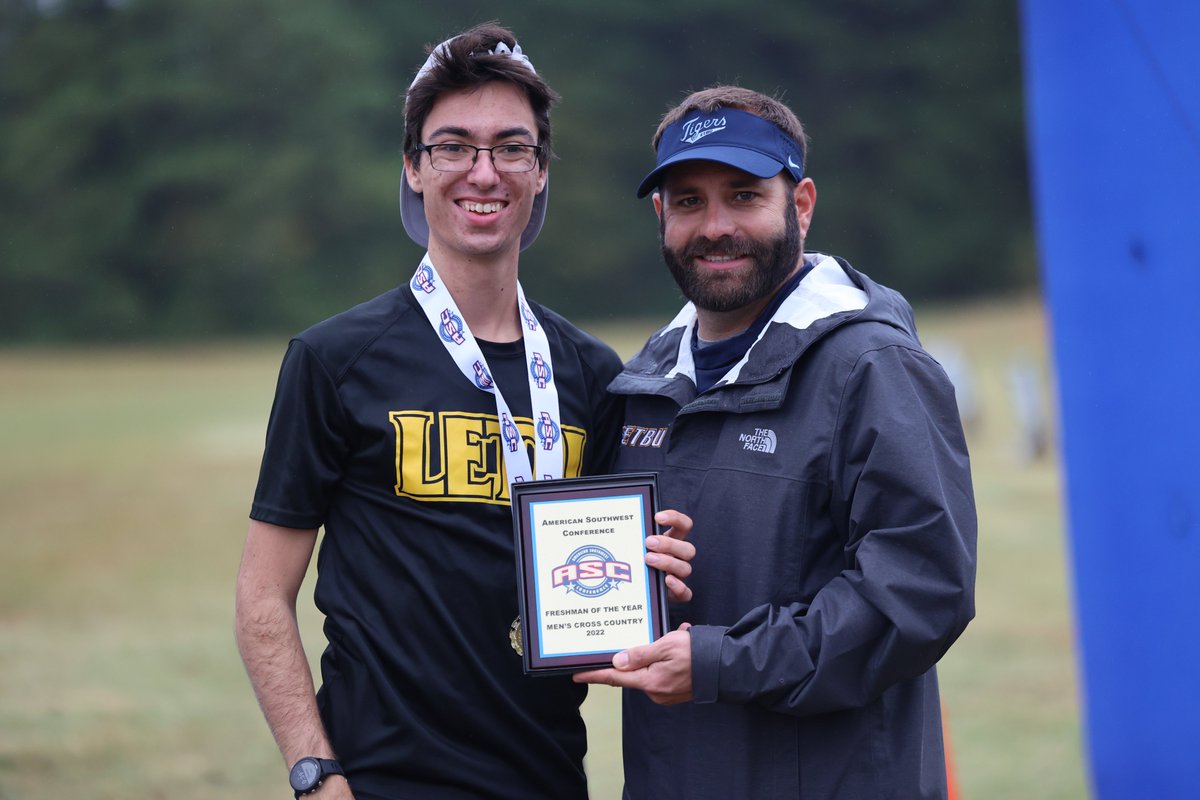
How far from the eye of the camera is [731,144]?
10.4 ft

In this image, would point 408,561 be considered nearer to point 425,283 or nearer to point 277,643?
point 277,643

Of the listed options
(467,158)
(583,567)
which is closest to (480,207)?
(467,158)

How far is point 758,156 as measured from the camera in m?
3.15

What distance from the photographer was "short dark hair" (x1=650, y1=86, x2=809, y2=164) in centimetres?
323

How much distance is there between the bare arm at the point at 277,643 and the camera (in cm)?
300

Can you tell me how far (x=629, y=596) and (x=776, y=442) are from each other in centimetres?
47

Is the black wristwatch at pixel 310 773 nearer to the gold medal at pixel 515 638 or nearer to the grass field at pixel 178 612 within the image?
the gold medal at pixel 515 638

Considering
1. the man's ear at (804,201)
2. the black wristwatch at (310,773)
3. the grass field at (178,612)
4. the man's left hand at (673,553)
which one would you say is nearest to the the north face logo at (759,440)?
the man's left hand at (673,553)

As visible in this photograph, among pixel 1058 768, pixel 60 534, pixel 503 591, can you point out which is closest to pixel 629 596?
pixel 503 591

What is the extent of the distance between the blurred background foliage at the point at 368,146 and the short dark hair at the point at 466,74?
30195 mm

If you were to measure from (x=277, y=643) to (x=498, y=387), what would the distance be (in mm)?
785

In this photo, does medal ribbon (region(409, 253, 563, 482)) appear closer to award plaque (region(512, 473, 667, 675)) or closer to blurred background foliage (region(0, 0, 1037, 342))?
award plaque (region(512, 473, 667, 675))

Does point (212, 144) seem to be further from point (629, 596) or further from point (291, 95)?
point (629, 596)

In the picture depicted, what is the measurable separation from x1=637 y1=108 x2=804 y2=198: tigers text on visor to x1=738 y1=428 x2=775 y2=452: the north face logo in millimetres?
614
